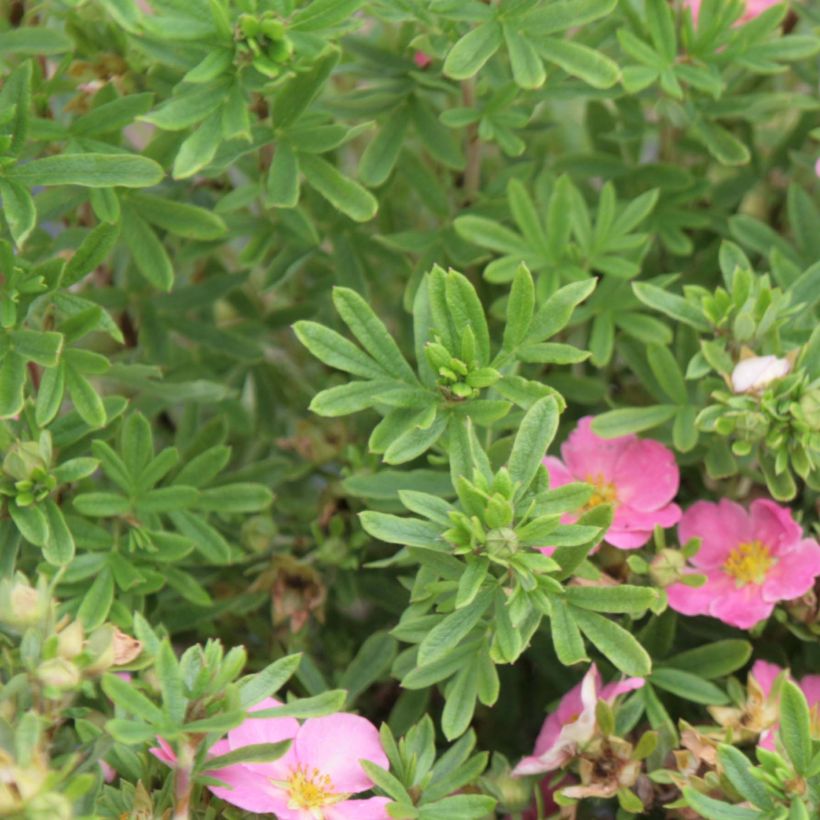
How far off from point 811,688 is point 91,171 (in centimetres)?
61

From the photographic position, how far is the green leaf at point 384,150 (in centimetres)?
100

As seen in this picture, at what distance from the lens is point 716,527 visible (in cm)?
98

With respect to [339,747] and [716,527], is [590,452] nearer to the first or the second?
[716,527]

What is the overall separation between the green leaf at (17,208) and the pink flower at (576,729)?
459 mm

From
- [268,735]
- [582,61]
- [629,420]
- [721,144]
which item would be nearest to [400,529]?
[268,735]

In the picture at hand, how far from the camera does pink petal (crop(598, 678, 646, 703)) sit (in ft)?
2.81

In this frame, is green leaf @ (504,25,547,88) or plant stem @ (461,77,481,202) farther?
plant stem @ (461,77,481,202)

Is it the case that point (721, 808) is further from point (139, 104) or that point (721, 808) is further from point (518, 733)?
point (139, 104)

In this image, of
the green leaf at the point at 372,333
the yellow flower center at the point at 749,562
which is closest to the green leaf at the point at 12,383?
the green leaf at the point at 372,333

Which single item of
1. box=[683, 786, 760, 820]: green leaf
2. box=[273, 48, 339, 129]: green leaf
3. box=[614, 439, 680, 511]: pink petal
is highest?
box=[273, 48, 339, 129]: green leaf

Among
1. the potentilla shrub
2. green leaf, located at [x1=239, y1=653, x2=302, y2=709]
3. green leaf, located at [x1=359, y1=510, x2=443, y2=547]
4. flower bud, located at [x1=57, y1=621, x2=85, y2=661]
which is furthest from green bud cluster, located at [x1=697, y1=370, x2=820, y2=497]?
flower bud, located at [x1=57, y1=621, x2=85, y2=661]

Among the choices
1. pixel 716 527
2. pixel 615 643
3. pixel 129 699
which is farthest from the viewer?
pixel 716 527

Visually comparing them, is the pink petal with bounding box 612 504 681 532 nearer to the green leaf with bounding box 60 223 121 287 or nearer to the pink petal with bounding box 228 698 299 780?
the pink petal with bounding box 228 698 299 780

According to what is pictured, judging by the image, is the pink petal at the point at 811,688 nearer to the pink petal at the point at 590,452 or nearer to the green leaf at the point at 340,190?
the pink petal at the point at 590,452
